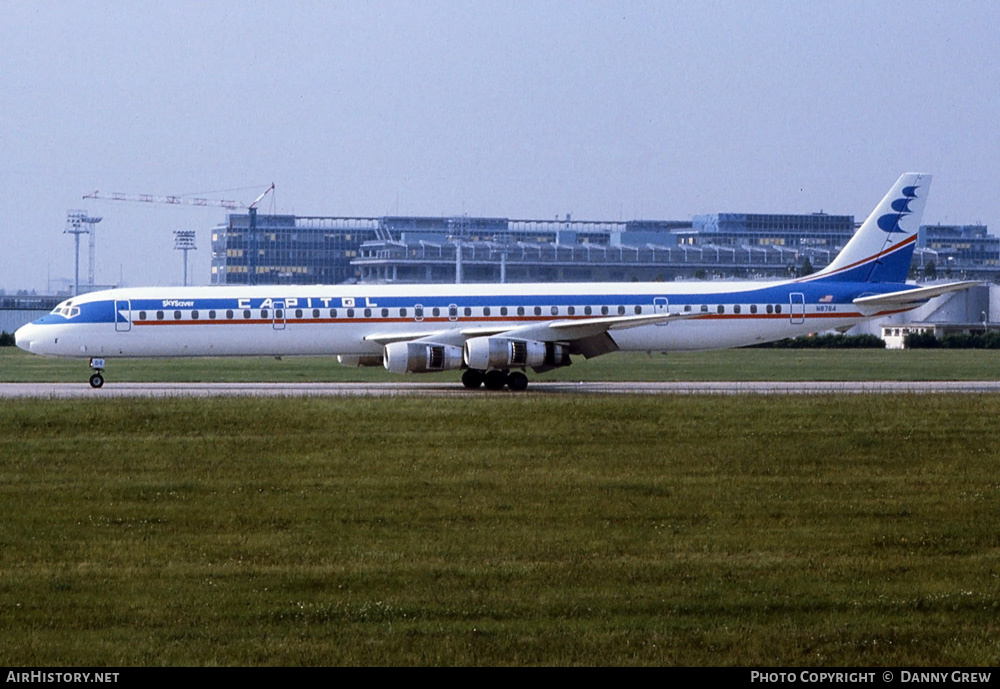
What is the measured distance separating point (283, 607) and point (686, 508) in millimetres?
6909

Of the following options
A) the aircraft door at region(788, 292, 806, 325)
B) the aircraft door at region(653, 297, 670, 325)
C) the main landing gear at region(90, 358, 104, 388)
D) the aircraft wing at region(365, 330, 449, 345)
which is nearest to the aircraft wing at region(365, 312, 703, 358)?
the aircraft wing at region(365, 330, 449, 345)

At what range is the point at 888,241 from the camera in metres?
42.6

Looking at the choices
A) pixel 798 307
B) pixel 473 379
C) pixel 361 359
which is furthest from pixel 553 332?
pixel 798 307

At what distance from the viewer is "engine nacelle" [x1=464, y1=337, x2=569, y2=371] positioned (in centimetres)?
3675

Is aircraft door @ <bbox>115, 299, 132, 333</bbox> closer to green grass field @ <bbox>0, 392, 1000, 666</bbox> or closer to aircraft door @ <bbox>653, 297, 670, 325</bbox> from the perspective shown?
green grass field @ <bbox>0, 392, 1000, 666</bbox>

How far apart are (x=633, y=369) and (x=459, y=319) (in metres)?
14.6

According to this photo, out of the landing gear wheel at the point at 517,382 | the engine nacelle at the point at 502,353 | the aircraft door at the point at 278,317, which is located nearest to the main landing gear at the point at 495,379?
the landing gear wheel at the point at 517,382

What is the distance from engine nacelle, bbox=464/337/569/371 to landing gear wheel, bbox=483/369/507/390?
1561mm

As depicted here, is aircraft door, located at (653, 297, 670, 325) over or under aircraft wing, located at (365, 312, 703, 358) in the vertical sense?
over

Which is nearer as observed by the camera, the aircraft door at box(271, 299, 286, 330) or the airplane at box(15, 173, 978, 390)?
the airplane at box(15, 173, 978, 390)

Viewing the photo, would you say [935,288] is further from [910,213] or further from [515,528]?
[515,528]

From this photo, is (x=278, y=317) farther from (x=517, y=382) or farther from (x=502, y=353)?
(x=517, y=382)

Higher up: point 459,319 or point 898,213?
point 898,213

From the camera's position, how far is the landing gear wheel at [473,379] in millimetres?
39625
